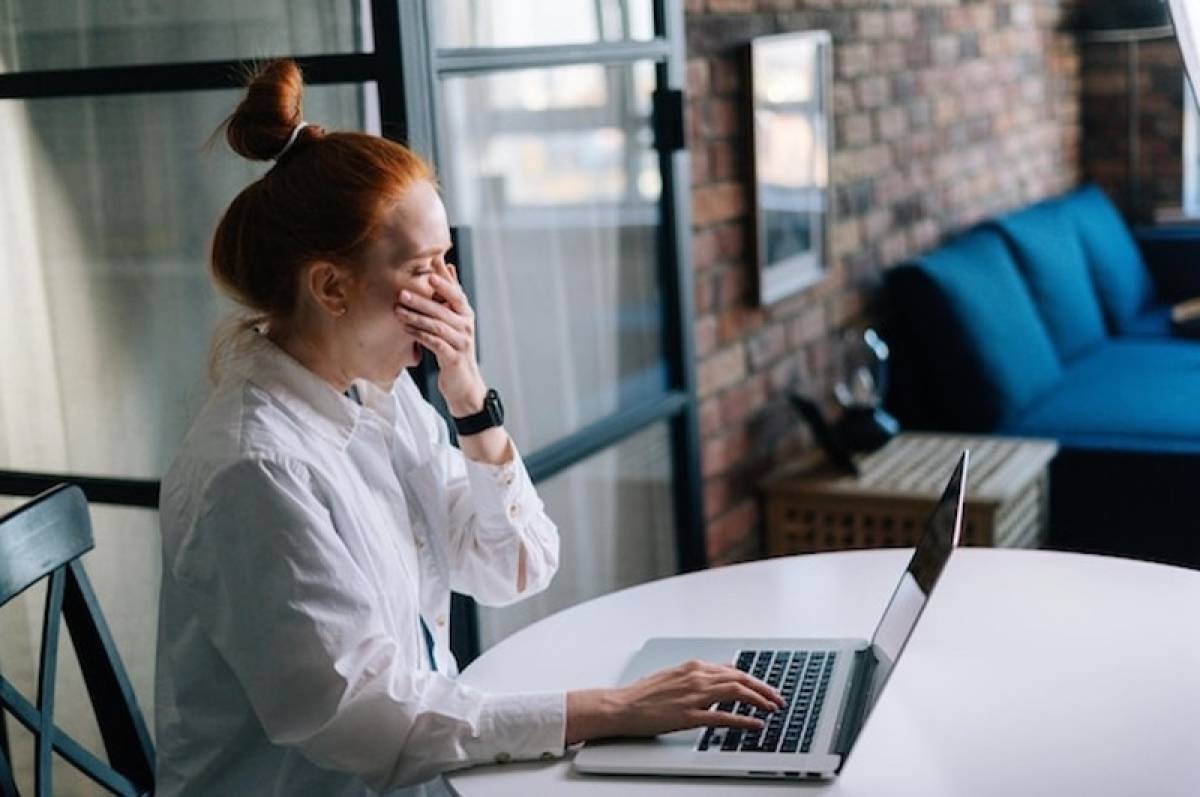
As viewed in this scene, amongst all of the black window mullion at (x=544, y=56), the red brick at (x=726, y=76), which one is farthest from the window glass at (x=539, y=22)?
the red brick at (x=726, y=76)

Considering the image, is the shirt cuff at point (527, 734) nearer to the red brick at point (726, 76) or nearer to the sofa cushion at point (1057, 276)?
the red brick at point (726, 76)

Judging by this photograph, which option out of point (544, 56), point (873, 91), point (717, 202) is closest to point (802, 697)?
point (544, 56)

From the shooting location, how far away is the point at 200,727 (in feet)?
5.31

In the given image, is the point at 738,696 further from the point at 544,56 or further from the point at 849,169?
the point at 849,169

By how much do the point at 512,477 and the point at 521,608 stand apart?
78 centimetres

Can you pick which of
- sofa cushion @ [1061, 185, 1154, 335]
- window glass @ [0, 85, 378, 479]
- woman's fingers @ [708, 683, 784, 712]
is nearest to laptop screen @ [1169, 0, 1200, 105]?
woman's fingers @ [708, 683, 784, 712]

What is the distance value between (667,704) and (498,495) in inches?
16.7

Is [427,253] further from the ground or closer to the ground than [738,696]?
further from the ground

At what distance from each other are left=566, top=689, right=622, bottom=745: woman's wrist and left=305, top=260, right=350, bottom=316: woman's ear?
0.45 metres

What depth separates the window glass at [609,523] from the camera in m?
2.67

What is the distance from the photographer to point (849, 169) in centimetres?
387

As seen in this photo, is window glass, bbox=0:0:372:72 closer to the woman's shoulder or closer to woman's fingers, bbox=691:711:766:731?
the woman's shoulder

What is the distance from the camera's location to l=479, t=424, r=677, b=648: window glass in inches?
105

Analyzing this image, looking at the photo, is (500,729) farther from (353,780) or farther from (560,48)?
(560,48)
